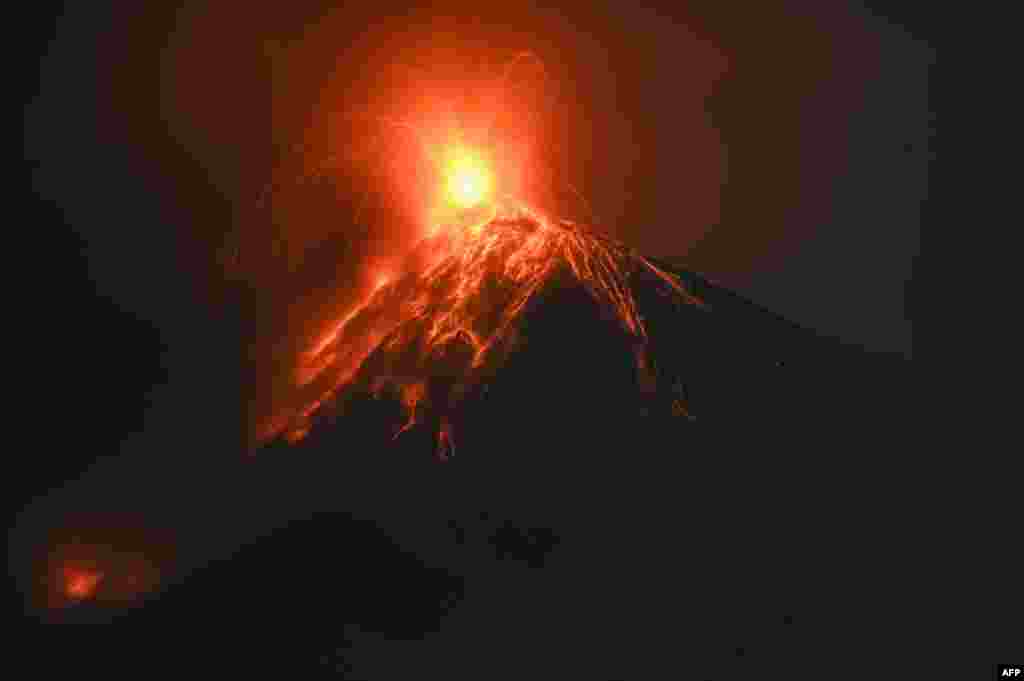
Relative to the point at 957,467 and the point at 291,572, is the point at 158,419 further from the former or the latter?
the point at 957,467

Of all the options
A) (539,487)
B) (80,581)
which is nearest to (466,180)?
(539,487)

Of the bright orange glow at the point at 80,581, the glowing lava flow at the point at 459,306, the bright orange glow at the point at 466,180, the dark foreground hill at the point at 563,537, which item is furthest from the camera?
the bright orange glow at the point at 466,180

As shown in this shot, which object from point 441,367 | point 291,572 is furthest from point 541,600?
point 441,367

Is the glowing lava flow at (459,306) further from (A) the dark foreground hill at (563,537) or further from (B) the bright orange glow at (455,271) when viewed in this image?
(A) the dark foreground hill at (563,537)

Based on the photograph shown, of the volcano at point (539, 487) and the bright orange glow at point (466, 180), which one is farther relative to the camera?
the bright orange glow at point (466, 180)

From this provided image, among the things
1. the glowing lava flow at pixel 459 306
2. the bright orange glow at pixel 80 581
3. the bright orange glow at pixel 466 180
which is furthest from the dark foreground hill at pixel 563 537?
the bright orange glow at pixel 466 180

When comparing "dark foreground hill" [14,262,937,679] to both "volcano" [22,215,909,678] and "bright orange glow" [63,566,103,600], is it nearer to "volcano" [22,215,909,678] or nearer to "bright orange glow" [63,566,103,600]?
"volcano" [22,215,909,678]

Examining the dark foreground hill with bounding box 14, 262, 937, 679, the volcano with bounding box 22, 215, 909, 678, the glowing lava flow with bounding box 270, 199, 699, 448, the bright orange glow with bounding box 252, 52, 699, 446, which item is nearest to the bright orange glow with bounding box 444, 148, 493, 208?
the bright orange glow with bounding box 252, 52, 699, 446
